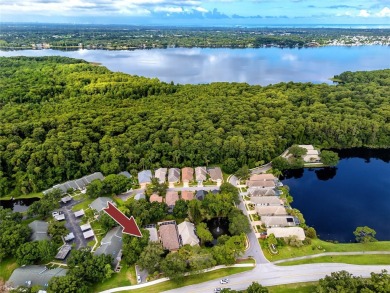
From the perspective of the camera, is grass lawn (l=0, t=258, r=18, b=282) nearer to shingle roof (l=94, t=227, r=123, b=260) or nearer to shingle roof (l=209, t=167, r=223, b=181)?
shingle roof (l=94, t=227, r=123, b=260)

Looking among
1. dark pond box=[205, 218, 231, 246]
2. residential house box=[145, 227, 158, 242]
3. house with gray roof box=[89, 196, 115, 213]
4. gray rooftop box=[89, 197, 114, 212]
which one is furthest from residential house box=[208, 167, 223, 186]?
gray rooftop box=[89, 197, 114, 212]

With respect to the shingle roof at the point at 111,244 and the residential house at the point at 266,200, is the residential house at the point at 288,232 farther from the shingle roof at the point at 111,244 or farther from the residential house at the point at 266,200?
the shingle roof at the point at 111,244

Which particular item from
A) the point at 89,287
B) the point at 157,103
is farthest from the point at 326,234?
the point at 157,103

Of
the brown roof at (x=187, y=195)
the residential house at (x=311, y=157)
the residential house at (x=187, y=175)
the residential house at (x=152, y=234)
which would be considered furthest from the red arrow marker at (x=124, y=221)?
the residential house at (x=311, y=157)

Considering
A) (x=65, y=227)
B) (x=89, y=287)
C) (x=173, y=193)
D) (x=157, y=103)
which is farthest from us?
(x=157, y=103)

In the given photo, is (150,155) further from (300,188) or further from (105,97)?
(105,97)

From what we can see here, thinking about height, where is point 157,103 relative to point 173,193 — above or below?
above

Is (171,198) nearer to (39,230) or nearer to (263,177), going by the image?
(263,177)

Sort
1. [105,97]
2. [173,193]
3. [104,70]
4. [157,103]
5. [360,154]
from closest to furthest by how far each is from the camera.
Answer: [173,193] < [360,154] < [157,103] < [105,97] < [104,70]
